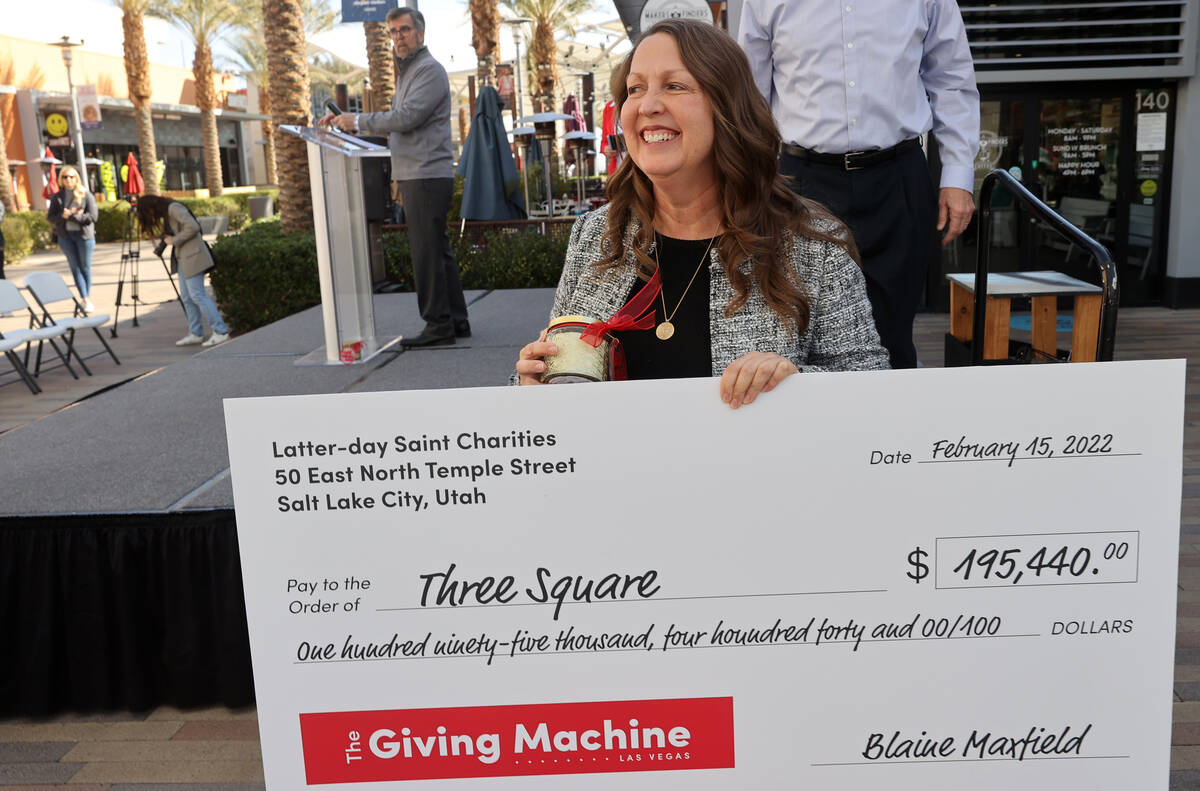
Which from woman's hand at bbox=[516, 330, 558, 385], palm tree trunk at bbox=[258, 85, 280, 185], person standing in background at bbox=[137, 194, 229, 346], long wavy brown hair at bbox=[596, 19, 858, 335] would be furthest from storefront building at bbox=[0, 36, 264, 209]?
woman's hand at bbox=[516, 330, 558, 385]

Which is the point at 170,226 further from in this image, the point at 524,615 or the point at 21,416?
the point at 524,615

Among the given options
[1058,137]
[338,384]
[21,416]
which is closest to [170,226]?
[21,416]

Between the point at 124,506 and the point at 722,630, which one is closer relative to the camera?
the point at 722,630

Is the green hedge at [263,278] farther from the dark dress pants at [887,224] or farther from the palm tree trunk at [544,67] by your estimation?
the palm tree trunk at [544,67]

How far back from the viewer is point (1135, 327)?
8.70 meters

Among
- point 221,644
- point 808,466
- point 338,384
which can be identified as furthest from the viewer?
point 338,384

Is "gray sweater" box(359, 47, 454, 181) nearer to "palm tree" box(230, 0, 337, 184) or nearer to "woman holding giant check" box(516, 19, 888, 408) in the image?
"woman holding giant check" box(516, 19, 888, 408)

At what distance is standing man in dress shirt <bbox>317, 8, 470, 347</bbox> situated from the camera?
561 centimetres

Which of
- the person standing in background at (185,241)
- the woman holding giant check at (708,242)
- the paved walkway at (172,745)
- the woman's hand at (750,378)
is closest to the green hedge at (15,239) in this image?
the person standing in background at (185,241)

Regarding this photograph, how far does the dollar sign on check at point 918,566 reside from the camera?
4.66 ft

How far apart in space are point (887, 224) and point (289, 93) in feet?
36.2

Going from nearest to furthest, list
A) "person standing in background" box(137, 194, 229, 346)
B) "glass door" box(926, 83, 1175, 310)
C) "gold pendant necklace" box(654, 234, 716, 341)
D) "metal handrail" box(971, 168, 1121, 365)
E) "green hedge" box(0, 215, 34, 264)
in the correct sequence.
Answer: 1. "gold pendant necklace" box(654, 234, 716, 341)
2. "metal handrail" box(971, 168, 1121, 365)
3. "glass door" box(926, 83, 1175, 310)
4. "person standing in background" box(137, 194, 229, 346)
5. "green hedge" box(0, 215, 34, 264)

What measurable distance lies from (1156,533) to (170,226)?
392 inches

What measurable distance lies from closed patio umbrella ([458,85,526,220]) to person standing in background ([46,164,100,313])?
5.27 meters
